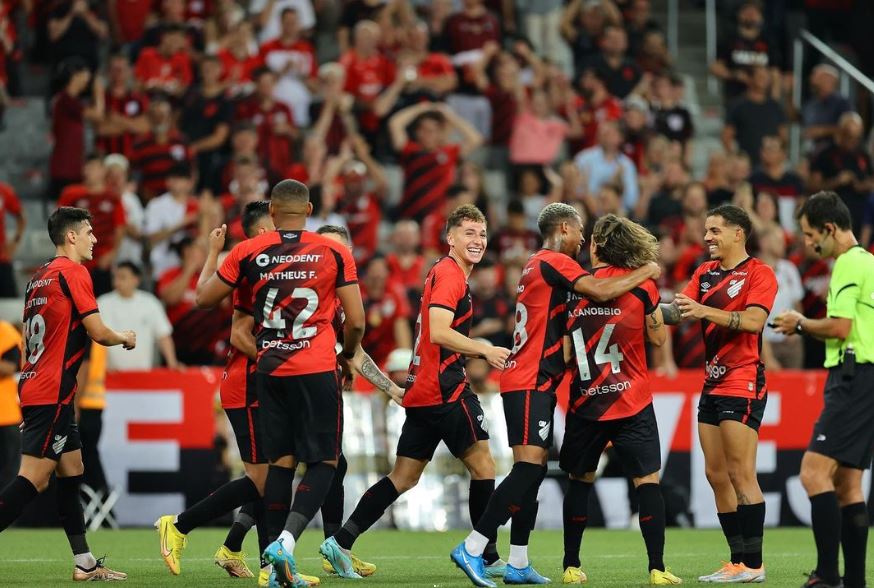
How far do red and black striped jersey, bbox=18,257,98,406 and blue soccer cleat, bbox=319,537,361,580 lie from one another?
6.75 feet

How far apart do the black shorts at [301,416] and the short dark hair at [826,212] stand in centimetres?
317

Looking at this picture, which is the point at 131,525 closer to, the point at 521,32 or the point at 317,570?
the point at 317,570

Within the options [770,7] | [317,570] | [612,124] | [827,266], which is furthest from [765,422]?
[770,7]

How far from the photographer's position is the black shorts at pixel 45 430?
980cm

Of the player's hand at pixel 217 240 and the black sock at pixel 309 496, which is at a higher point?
the player's hand at pixel 217 240

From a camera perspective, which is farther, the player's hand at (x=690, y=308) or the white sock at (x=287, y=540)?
the player's hand at (x=690, y=308)

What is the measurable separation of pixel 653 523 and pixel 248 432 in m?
2.89

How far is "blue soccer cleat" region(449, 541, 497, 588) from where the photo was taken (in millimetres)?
9047

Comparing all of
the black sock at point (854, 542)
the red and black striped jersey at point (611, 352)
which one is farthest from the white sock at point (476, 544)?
the black sock at point (854, 542)

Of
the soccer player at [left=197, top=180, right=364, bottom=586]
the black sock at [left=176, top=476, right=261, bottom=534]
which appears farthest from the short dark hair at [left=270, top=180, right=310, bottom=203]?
the black sock at [left=176, top=476, right=261, bottom=534]

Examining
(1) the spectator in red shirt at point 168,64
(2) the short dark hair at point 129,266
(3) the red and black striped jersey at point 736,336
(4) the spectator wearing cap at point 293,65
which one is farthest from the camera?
(4) the spectator wearing cap at point 293,65

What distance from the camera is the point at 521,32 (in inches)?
883

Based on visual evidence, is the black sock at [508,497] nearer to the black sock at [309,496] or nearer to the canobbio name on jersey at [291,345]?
the black sock at [309,496]

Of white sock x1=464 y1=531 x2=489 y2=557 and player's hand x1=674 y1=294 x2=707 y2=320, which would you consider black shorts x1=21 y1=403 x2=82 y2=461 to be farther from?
player's hand x1=674 y1=294 x2=707 y2=320
